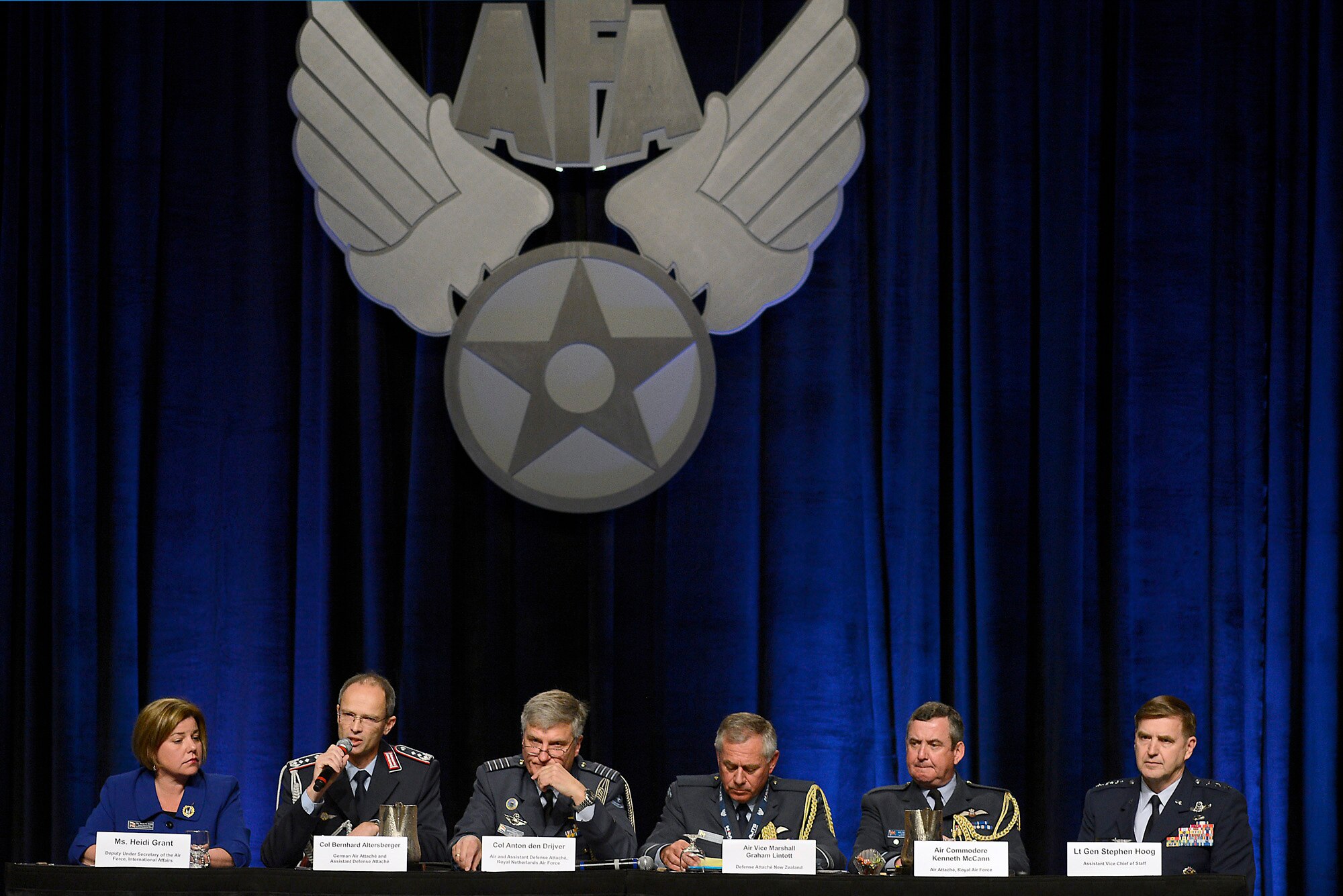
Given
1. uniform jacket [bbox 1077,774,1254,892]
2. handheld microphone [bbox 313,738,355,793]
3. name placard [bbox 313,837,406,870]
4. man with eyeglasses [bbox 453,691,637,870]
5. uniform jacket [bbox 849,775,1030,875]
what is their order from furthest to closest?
1. uniform jacket [bbox 849,775,1030,875]
2. uniform jacket [bbox 1077,774,1254,892]
3. man with eyeglasses [bbox 453,691,637,870]
4. handheld microphone [bbox 313,738,355,793]
5. name placard [bbox 313,837,406,870]

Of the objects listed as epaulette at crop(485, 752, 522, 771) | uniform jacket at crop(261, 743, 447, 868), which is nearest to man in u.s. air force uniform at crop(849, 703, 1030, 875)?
epaulette at crop(485, 752, 522, 771)

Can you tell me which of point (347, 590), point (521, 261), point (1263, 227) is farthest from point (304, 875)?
point (1263, 227)

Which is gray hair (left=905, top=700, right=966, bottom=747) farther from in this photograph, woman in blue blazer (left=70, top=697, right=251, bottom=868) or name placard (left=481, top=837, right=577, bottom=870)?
woman in blue blazer (left=70, top=697, right=251, bottom=868)

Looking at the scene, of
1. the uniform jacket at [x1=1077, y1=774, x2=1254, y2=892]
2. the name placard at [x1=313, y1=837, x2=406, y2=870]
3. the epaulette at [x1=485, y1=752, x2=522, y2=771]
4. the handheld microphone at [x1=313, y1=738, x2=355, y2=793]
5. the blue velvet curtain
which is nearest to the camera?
the name placard at [x1=313, y1=837, x2=406, y2=870]

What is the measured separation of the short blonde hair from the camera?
361 cm

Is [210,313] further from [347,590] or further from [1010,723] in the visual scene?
[1010,723]

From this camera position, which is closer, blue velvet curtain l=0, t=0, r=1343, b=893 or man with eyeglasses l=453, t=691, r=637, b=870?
man with eyeglasses l=453, t=691, r=637, b=870

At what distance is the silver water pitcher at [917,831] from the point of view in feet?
10.0

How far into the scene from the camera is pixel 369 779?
370cm

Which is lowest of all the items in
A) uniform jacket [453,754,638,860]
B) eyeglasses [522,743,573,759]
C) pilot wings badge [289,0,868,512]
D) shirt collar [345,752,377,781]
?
uniform jacket [453,754,638,860]

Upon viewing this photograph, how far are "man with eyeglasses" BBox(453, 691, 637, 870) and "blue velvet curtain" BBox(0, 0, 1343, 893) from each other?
0.84m

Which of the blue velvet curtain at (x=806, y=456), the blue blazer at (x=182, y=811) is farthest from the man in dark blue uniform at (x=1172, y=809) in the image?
the blue blazer at (x=182, y=811)

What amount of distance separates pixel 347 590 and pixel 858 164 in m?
2.20

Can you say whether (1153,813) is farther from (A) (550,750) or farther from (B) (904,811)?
(A) (550,750)
